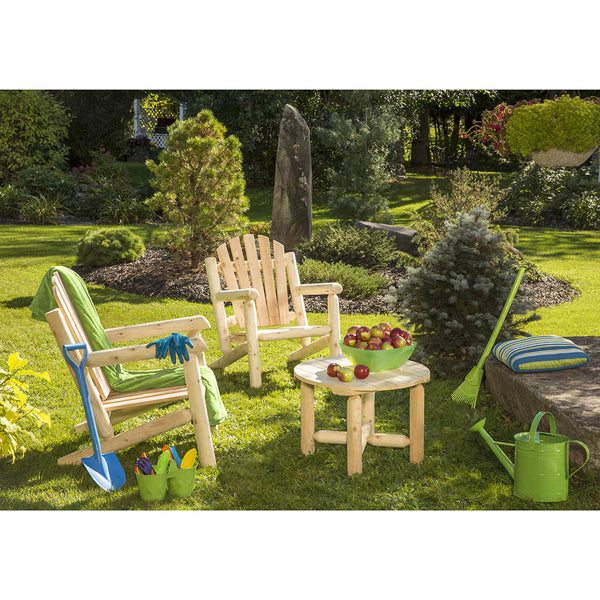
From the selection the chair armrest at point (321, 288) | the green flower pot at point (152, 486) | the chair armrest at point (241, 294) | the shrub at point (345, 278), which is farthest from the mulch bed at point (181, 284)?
the green flower pot at point (152, 486)

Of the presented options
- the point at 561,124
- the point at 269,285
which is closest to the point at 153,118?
the point at 269,285

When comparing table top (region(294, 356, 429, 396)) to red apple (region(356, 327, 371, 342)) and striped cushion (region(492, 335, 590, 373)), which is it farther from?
striped cushion (region(492, 335, 590, 373))

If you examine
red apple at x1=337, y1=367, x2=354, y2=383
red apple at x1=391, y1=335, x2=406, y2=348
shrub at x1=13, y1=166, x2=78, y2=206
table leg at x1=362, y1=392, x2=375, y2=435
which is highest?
shrub at x1=13, y1=166, x2=78, y2=206

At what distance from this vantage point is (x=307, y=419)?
3592 millimetres

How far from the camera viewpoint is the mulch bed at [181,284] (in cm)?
702

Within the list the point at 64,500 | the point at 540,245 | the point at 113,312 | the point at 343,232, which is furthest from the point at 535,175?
the point at 64,500

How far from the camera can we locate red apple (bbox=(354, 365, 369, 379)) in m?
3.35

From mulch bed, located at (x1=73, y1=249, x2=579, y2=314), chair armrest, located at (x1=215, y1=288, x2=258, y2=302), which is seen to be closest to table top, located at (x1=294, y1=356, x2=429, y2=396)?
chair armrest, located at (x1=215, y1=288, x2=258, y2=302)

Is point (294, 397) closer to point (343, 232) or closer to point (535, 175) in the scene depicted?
point (343, 232)

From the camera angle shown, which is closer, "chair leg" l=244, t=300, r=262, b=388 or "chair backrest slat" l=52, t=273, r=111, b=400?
"chair backrest slat" l=52, t=273, r=111, b=400

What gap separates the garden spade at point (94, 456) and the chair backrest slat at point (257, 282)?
6.95 feet

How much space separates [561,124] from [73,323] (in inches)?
131

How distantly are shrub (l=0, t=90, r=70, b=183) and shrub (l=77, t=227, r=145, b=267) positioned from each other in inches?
225

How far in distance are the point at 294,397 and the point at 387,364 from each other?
1220 millimetres
